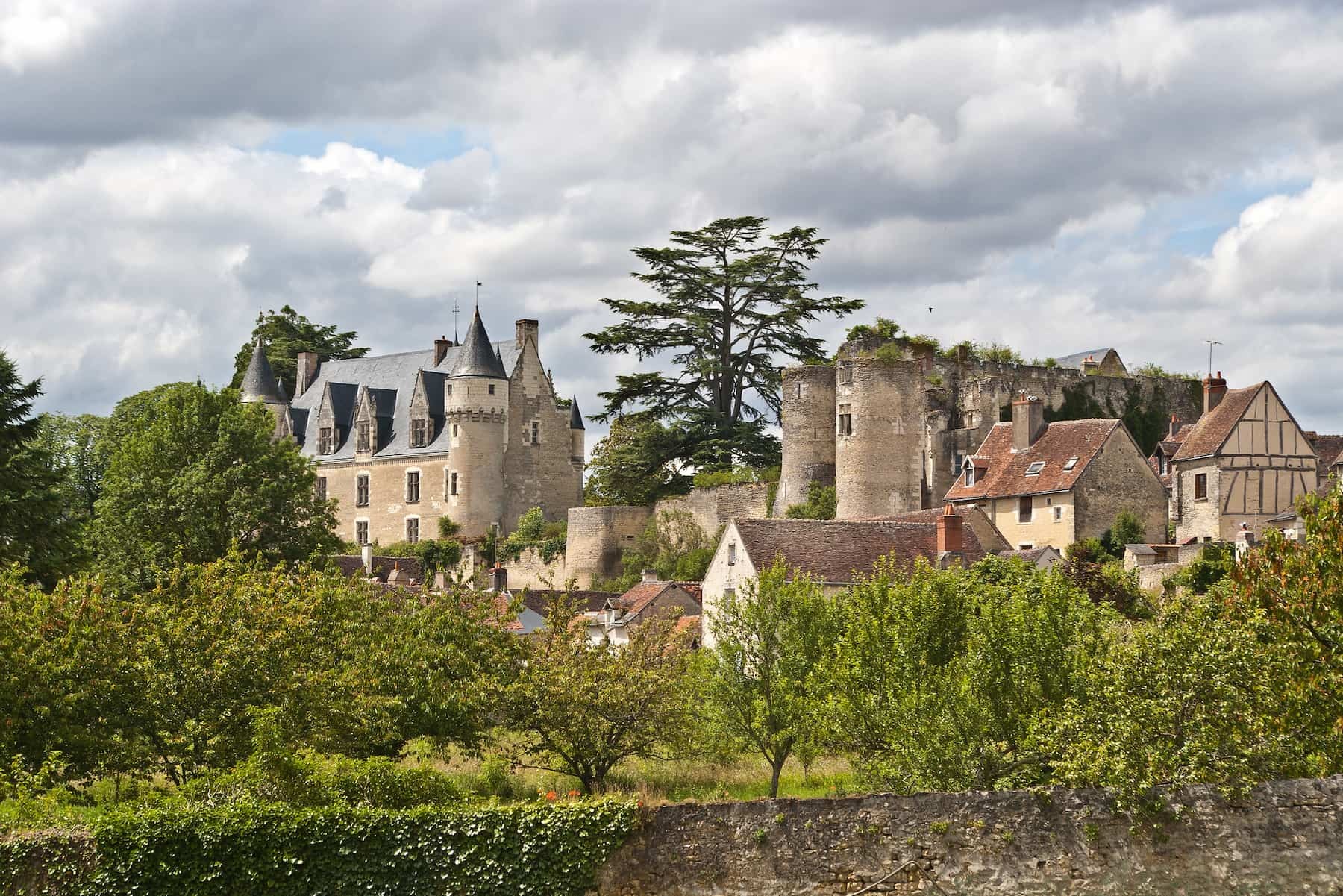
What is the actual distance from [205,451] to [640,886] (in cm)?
2869

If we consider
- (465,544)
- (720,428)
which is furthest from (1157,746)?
(465,544)

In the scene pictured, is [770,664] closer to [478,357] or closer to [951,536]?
[951,536]

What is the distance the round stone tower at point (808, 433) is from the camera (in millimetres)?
55344

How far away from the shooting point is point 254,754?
69.8 ft

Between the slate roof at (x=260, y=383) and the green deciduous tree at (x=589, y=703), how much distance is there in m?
50.8

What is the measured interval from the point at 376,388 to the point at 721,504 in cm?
2326

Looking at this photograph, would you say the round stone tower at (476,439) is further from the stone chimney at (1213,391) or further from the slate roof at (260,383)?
the stone chimney at (1213,391)

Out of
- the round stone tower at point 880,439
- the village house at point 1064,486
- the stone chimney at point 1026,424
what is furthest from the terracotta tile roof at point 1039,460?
the round stone tower at point 880,439

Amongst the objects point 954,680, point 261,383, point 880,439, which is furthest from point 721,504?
point 954,680

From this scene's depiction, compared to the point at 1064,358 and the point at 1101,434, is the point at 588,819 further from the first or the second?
the point at 1064,358

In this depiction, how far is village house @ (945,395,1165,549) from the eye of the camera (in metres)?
48.4

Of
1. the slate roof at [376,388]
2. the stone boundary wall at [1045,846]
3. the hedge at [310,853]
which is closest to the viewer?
the stone boundary wall at [1045,846]

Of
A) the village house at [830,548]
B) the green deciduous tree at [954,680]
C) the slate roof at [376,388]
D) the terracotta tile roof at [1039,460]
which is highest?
the slate roof at [376,388]

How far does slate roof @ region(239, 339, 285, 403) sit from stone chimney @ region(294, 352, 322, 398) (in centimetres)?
154
